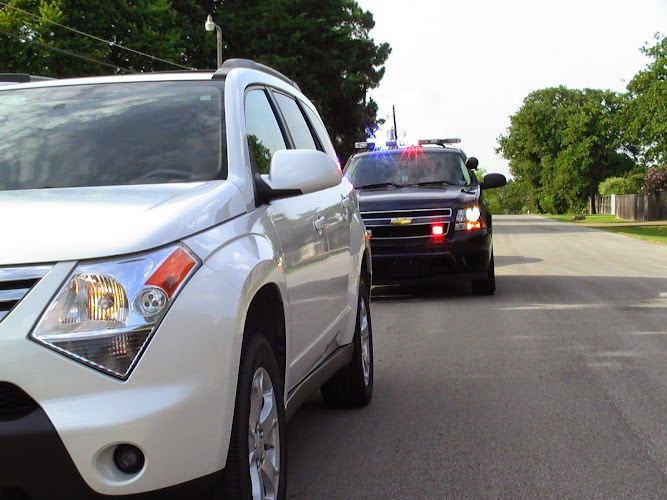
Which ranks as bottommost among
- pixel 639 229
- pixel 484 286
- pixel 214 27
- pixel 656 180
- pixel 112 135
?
pixel 639 229

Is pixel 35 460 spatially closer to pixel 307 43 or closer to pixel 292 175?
pixel 292 175

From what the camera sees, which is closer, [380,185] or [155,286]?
[155,286]

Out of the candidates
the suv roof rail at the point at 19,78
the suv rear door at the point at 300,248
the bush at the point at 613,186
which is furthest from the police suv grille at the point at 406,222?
the bush at the point at 613,186

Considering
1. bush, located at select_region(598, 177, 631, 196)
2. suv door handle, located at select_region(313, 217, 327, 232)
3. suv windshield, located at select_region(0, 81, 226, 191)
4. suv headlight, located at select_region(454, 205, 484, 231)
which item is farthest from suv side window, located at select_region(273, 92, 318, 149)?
bush, located at select_region(598, 177, 631, 196)

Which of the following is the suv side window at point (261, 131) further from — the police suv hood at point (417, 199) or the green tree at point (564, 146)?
the green tree at point (564, 146)

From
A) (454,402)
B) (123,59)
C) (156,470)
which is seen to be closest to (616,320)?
(454,402)

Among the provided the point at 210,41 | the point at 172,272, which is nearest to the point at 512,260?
the point at 172,272

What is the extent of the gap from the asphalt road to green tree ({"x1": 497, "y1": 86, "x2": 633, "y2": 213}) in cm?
8707

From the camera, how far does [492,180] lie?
43.4 ft

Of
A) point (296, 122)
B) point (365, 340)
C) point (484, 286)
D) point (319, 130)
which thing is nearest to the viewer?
point (296, 122)

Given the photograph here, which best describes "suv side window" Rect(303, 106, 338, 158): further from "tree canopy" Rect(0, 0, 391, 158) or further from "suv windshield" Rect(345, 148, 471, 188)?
"tree canopy" Rect(0, 0, 391, 158)

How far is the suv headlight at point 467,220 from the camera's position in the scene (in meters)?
12.2

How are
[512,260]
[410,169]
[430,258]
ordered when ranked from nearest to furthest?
[430,258] < [410,169] < [512,260]

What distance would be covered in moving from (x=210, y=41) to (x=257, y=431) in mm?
41517
